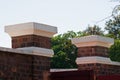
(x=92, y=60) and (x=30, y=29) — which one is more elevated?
(x=30, y=29)

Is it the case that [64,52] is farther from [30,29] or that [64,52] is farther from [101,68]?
[30,29]

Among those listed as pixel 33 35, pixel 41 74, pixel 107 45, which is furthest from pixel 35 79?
pixel 107 45

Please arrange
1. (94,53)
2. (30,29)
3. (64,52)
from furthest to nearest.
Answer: (64,52) < (94,53) < (30,29)

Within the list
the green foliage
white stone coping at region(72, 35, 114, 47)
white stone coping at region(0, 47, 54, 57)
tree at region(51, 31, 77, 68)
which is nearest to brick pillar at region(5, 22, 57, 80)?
white stone coping at region(0, 47, 54, 57)

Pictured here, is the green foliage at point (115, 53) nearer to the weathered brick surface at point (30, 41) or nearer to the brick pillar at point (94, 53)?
the brick pillar at point (94, 53)

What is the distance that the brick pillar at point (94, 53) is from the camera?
38.4ft

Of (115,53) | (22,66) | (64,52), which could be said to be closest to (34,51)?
(22,66)

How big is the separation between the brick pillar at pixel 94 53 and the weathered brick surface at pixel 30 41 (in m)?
1.87

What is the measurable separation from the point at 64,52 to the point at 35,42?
3215 cm

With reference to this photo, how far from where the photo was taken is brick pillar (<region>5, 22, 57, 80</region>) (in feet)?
31.9

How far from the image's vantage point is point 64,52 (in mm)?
41969

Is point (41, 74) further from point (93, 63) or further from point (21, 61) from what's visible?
point (93, 63)

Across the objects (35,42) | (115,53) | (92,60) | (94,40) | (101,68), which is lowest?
(101,68)

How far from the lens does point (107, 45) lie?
40.1ft
